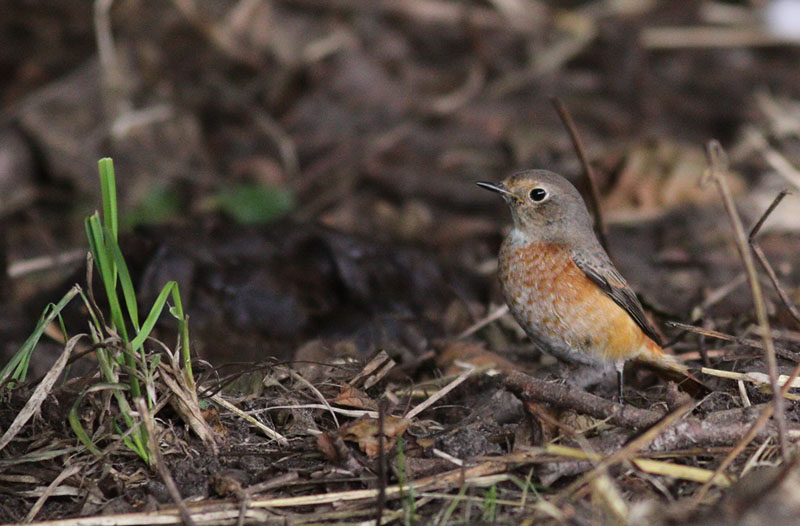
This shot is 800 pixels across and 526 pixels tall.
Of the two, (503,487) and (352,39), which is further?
(352,39)

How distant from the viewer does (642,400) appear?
4.50 m

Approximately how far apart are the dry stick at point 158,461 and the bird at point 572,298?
2177mm

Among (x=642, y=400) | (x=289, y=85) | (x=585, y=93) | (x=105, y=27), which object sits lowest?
(x=642, y=400)

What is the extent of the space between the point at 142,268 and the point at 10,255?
168 cm

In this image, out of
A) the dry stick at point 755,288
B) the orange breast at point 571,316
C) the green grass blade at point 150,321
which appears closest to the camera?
the dry stick at point 755,288

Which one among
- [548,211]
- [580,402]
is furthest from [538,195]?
[580,402]

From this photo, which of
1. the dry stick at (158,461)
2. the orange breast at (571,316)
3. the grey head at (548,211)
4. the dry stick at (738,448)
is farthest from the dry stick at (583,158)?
the dry stick at (158,461)

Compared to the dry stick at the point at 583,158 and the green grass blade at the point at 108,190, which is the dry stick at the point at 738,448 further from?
the green grass blade at the point at 108,190

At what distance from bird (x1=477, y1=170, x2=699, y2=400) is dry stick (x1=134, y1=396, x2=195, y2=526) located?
218cm

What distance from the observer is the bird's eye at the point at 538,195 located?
17.4 ft

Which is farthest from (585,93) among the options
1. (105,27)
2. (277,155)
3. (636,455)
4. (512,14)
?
(636,455)

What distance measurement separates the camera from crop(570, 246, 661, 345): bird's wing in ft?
16.2

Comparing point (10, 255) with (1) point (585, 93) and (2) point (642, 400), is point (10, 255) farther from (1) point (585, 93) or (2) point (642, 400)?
(1) point (585, 93)

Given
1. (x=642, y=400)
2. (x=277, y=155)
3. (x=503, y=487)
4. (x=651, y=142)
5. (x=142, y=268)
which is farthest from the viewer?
(x=277, y=155)
